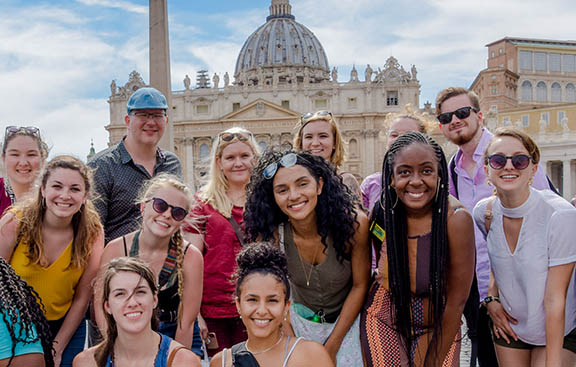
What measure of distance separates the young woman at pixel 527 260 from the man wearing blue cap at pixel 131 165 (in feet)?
7.47

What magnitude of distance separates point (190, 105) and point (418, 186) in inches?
1809

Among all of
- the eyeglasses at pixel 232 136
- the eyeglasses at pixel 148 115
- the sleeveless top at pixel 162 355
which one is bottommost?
the sleeveless top at pixel 162 355

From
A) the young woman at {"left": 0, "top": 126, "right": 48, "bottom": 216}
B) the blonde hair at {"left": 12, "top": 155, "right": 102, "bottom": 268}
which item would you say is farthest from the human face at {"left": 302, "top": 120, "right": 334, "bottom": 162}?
the young woman at {"left": 0, "top": 126, "right": 48, "bottom": 216}

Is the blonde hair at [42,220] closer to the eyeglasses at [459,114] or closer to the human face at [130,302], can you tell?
the human face at [130,302]

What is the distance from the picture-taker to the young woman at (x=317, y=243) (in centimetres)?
298

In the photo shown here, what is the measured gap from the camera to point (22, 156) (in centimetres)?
388

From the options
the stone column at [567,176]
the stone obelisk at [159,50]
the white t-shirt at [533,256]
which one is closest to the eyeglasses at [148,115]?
the white t-shirt at [533,256]

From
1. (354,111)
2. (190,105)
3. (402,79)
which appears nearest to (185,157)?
(190,105)

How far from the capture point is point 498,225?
3168 millimetres

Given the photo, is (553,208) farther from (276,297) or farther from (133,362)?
(133,362)

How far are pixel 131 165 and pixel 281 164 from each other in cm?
147

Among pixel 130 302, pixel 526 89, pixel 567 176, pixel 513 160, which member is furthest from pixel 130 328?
pixel 526 89

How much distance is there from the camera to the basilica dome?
211ft

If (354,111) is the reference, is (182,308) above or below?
below
